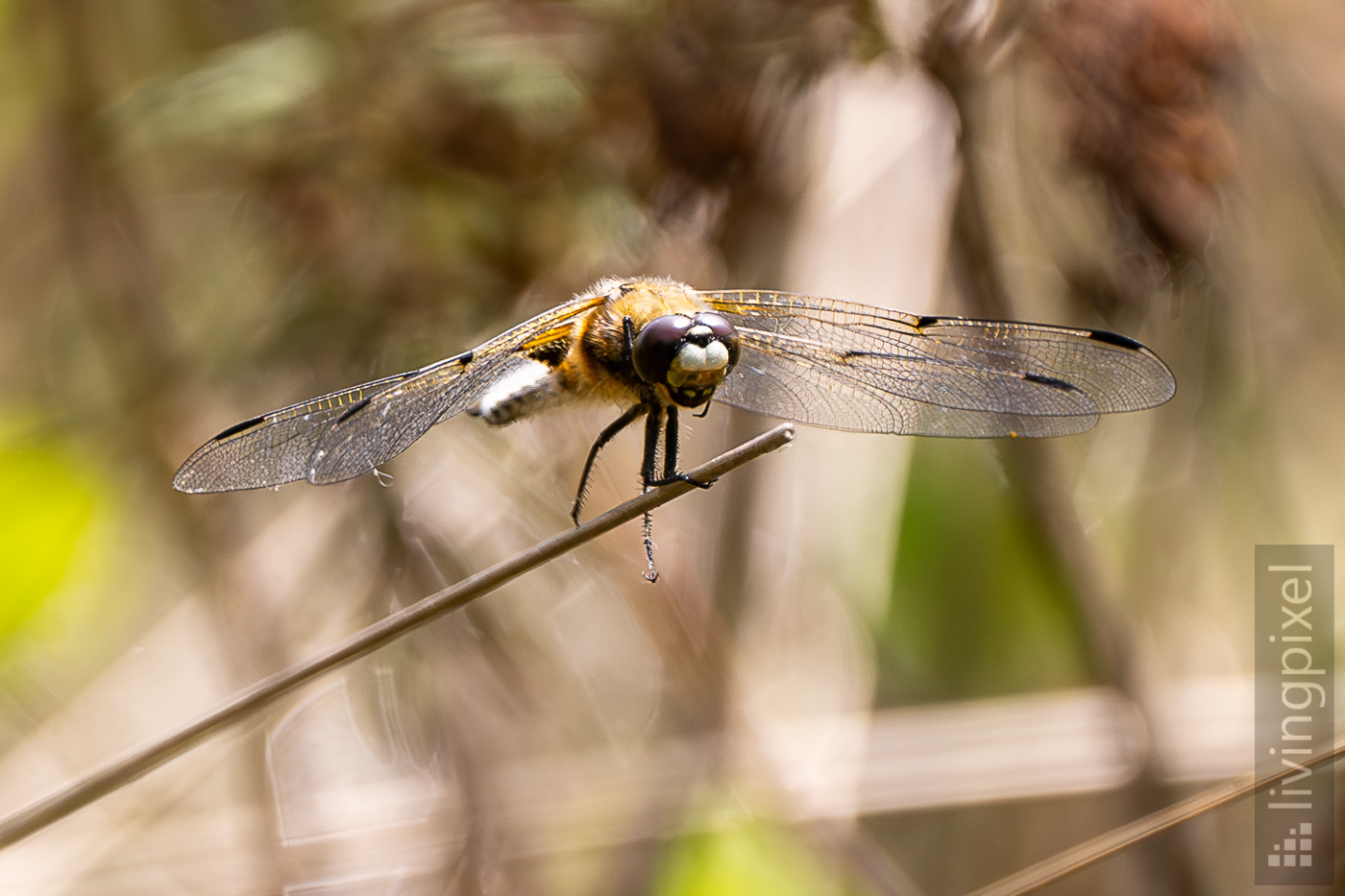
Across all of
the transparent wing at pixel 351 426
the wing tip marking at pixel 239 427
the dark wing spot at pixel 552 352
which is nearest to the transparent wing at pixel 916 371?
the dark wing spot at pixel 552 352

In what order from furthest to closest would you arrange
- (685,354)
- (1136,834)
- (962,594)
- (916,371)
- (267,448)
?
(962,594), (916,371), (685,354), (267,448), (1136,834)

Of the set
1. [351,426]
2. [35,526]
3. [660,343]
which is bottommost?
[35,526]

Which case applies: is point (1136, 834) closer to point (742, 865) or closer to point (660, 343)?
point (742, 865)

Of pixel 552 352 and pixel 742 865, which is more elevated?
pixel 552 352

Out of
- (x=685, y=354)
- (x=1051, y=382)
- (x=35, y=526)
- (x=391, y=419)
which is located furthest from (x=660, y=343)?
(x=35, y=526)

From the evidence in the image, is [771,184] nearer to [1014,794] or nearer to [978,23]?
[978,23]

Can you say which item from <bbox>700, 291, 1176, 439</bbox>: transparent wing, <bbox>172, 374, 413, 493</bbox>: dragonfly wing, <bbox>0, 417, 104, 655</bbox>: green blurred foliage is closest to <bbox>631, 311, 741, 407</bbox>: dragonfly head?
<bbox>700, 291, 1176, 439</bbox>: transparent wing
